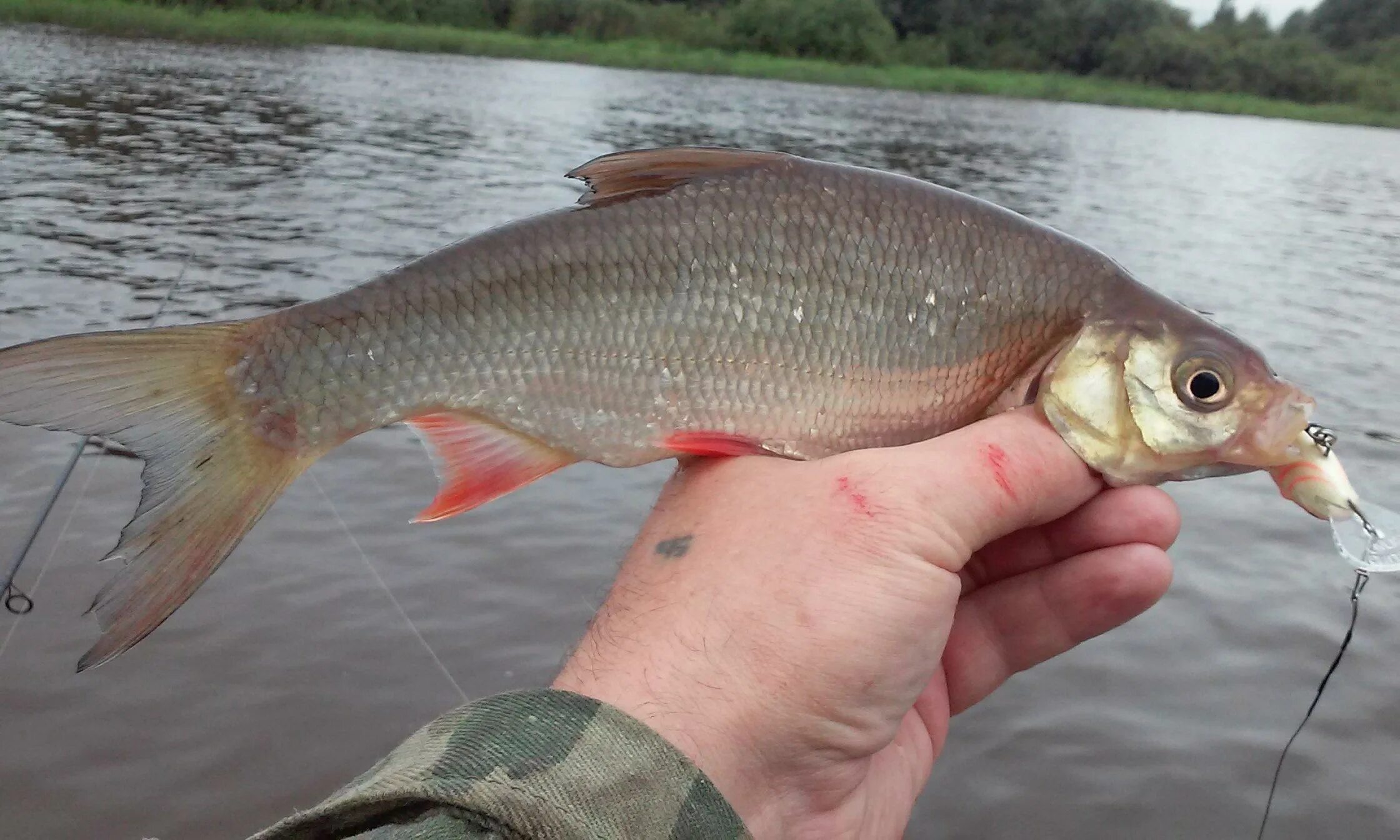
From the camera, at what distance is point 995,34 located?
82188mm

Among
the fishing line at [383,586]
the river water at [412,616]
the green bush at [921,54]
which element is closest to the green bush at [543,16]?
the green bush at [921,54]

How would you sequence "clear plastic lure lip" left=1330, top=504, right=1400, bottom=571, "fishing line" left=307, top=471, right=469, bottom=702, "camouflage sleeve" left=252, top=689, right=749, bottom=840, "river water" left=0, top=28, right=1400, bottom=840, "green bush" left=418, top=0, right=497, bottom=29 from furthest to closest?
"green bush" left=418, top=0, right=497, bottom=29 → "fishing line" left=307, top=471, right=469, bottom=702 → "river water" left=0, top=28, right=1400, bottom=840 → "clear plastic lure lip" left=1330, top=504, right=1400, bottom=571 → "camouflage sleeve" left=252, top=689, right=749, bottom=840

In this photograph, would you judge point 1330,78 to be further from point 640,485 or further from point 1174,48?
point 640,485

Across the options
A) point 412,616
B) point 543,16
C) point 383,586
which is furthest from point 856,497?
point 543,16

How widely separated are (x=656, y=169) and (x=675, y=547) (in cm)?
87

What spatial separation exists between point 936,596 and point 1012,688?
3.78 metres

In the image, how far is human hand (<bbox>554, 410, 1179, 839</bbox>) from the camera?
6.91 feet

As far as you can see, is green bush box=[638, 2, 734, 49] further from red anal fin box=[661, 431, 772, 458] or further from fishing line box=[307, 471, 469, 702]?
red anal fin box=[661, 431, 772, 458]

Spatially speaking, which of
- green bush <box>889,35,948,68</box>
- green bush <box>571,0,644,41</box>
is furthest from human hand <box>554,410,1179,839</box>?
green bush <box>889,35,948,68</box>

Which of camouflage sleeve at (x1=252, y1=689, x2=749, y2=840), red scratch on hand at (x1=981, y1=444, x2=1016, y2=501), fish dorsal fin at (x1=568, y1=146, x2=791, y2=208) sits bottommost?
camouflage sleeve at (x1=252, y1=689, x2=749, y2=840)

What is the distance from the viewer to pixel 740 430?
257 centimetres

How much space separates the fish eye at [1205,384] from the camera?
240cm

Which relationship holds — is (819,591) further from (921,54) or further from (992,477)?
(921,54)

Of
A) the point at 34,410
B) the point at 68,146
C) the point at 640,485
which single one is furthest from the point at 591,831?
the point at 68,146
